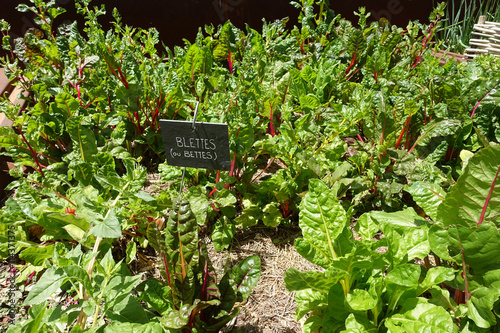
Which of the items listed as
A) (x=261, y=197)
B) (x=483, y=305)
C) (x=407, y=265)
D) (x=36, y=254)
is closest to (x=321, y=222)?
(x=407, y=265)

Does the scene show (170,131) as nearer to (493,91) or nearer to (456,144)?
(456,144)

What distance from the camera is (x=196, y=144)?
1.43 m

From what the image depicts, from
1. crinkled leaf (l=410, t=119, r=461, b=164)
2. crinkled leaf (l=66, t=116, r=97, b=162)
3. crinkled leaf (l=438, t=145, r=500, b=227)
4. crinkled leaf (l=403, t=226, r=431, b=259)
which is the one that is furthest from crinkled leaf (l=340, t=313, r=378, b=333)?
crinkled leaf (l=66, t=116, r=97, b=162)

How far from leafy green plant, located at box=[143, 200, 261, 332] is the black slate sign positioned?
1.10ft

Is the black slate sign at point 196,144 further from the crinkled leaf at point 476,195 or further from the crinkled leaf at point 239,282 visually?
the crinkled leaf at point 476,195

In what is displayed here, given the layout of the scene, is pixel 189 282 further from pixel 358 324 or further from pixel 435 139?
pixel 435 139

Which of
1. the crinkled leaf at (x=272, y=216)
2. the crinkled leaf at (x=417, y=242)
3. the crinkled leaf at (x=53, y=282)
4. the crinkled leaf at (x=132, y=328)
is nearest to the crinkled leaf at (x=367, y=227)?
the crinkled leaf at (x=417, y=242)

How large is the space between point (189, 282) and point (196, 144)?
0.54 meters

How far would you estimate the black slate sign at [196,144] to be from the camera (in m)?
1.38

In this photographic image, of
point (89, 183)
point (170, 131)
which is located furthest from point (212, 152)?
point (89, 183)

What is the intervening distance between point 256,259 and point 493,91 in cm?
172

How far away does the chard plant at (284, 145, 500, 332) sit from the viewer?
3.39 feet

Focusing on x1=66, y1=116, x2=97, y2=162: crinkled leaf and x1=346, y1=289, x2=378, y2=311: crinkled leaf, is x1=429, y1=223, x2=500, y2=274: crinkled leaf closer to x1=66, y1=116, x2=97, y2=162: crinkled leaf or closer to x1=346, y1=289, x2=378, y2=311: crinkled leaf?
x1=346, y1=289, x2=378, y2=311: crinkled leaf

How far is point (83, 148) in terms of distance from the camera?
73.2 inches
